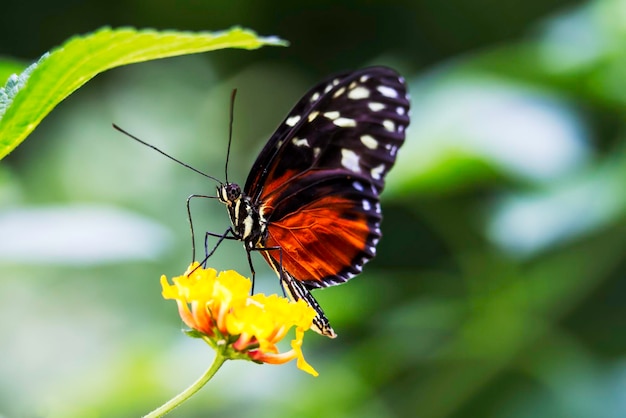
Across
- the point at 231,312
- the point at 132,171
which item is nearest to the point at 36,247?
the point at 231,312

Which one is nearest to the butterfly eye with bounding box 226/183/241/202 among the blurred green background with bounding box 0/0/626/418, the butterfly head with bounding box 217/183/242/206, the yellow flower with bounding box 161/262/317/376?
the butterfly head with bounding box 217/183/242/206

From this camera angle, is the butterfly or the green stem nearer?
the green stem

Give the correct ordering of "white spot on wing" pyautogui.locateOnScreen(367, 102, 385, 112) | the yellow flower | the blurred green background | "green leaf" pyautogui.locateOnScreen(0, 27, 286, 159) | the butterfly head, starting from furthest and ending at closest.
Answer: the blurred green background < "white spot on wing" pyautogui.locateOnScreen(367, 102, 385, 112) < the butterfly head < the yellow flower < "green leaf" pyautogui.locateOnScreen(0, 27, 286, 159)

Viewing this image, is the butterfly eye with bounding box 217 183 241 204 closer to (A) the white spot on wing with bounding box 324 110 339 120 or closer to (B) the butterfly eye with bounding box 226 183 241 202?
(B) the butterfly eye with bounding box 226 183 241 202

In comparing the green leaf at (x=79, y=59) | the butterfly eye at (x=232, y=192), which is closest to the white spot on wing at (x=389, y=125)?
the butterfly eye at (x=232, y=192)

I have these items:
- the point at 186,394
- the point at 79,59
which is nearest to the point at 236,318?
the point at 186,394

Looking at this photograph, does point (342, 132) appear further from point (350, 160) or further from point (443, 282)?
point (443, 282)

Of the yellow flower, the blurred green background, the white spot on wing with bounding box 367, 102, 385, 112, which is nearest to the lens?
the yellow flower

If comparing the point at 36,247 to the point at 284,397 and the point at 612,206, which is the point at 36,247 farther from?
the point at 612,206

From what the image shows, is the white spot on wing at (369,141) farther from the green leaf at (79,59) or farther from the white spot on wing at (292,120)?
the green leaf at (79,59)
